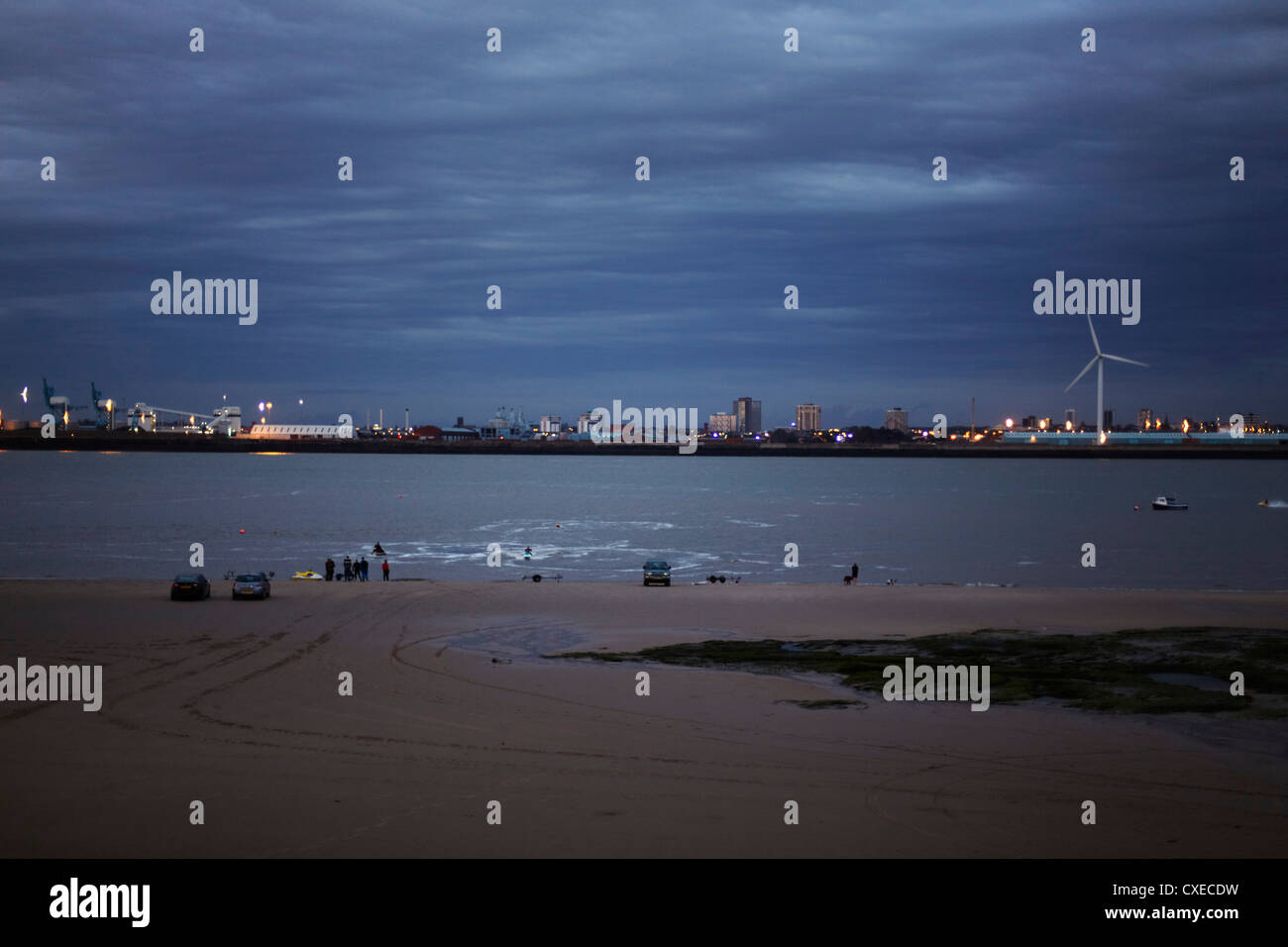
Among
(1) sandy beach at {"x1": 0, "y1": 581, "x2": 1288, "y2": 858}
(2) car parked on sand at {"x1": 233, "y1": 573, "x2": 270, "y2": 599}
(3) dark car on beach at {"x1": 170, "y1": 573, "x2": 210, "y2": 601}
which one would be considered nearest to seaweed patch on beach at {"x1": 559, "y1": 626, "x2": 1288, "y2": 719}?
(1) sandy beach at {"x1": 0, "y1": 581, "x2": 1288, "y2": 858}

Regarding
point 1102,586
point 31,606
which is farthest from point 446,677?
point 1102,586

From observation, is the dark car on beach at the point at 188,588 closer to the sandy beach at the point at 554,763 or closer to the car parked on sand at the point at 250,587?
the car parked on sand at the point at 250,587

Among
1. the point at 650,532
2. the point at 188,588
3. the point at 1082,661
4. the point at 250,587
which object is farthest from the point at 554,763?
the point at 650,532

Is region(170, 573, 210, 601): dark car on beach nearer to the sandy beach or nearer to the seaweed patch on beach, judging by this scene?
the sandy beach

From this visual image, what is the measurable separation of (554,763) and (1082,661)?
1685cm

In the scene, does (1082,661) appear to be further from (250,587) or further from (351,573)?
Answer: (351,573)

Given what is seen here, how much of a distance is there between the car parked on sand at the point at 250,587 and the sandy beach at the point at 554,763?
324 inches

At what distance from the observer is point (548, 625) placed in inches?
1427

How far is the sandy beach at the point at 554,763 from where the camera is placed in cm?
1423

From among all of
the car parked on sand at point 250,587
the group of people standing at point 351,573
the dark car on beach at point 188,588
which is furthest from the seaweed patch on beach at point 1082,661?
the group of people standing at point 351,573

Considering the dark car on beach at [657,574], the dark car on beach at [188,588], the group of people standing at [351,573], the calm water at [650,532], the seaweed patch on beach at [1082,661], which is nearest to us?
the seaweed patch on beach at [1082,661]

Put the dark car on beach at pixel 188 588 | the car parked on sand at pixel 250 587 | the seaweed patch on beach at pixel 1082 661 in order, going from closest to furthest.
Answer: the seaweed patch on beach at pixel 1082 661 → the dark car on beach at pixel 188 588 → the car parked on sand at pixel 250 587

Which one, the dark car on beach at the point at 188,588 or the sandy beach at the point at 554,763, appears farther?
the dark car on beach at the point at 188,588
